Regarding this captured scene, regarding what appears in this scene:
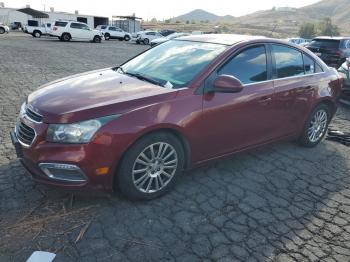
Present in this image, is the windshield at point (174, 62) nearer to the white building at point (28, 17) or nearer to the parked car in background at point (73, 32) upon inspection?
the parked car in background at point (73, 32)

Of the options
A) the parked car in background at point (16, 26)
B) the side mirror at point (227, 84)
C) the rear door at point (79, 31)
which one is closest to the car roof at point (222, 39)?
the side mirror at point (227, 84)

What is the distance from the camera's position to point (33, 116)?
3506 mm

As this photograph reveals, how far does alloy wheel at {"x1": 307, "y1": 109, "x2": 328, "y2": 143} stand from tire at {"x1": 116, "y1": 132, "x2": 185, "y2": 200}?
263 cm

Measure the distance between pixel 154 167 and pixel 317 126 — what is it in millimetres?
3173

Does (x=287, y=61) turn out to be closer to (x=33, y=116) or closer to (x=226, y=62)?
(x=226, y=62)

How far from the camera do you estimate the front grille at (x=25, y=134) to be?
341cm

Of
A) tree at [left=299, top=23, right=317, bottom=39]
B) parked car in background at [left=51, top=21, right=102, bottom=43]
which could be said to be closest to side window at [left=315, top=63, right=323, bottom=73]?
parked car in background at [left=51, top=21, right=102, bottom=43]

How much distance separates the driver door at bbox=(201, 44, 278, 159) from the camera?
3.97 m

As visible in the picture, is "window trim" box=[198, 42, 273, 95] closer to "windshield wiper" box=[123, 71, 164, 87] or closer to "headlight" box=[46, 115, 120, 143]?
"windshield wiper" box=[123, 71, 164, 87]

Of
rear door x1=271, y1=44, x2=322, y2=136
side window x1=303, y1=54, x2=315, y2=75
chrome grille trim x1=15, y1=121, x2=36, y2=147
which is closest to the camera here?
chrome grille trim x1=15, y1=121, x2=36, y2=147

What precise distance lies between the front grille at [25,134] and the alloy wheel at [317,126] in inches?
159

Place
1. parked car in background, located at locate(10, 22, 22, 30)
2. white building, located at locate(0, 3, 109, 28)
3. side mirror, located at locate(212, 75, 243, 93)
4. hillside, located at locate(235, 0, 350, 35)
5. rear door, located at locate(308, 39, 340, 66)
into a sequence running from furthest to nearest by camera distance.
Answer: hillside, located at locate(235, 0, 350, 35), white building, located at locate(0, 3, 109, 28), parked car in background, located at locate(10, 22, 22, 30), rear door, located at locate(308, 39, 340, 66), side mirror, located at locate(212, 75, 243, 93)

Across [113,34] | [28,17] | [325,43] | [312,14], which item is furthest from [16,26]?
[312,14]

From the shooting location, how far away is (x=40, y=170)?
11.0 feet
